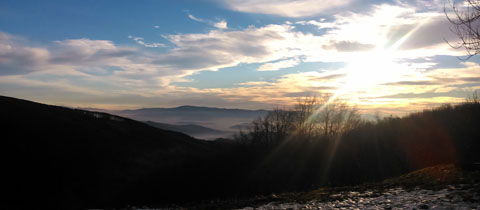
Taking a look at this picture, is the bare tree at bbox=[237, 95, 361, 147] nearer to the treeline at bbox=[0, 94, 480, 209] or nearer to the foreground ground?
the treeline at bbox=[0, 94, 480, 209]

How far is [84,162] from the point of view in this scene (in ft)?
186

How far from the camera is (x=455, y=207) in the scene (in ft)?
50.0

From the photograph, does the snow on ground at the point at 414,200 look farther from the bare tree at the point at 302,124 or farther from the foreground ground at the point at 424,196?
the bare tree at the point at 302,124

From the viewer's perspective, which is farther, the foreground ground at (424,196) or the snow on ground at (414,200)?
the foreground ground at (424,196)

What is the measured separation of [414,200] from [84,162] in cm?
5385

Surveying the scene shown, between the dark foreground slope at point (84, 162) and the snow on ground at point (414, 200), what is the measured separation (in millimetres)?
32443

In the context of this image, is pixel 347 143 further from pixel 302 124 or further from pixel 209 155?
→ pixel 209 155

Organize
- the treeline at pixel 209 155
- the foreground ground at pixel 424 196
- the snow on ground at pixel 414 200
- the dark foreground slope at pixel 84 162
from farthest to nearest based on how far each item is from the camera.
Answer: the treeline at pixel 209 155 < the dark foreground slope at pixel 84 162 < the foreground ground at pixel 424 196 < the snow on ground at pixel 414 200

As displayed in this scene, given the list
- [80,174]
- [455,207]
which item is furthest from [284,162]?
[455,207]

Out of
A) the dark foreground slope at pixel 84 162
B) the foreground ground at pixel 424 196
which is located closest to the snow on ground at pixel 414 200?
the foreground ground at pixel 424 196

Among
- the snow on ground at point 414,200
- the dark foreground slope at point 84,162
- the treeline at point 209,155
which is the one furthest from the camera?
the treeline at point 209,155

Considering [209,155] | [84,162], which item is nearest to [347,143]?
[209,155]

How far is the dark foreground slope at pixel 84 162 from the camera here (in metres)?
45.1

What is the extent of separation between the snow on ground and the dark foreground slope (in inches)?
1277
